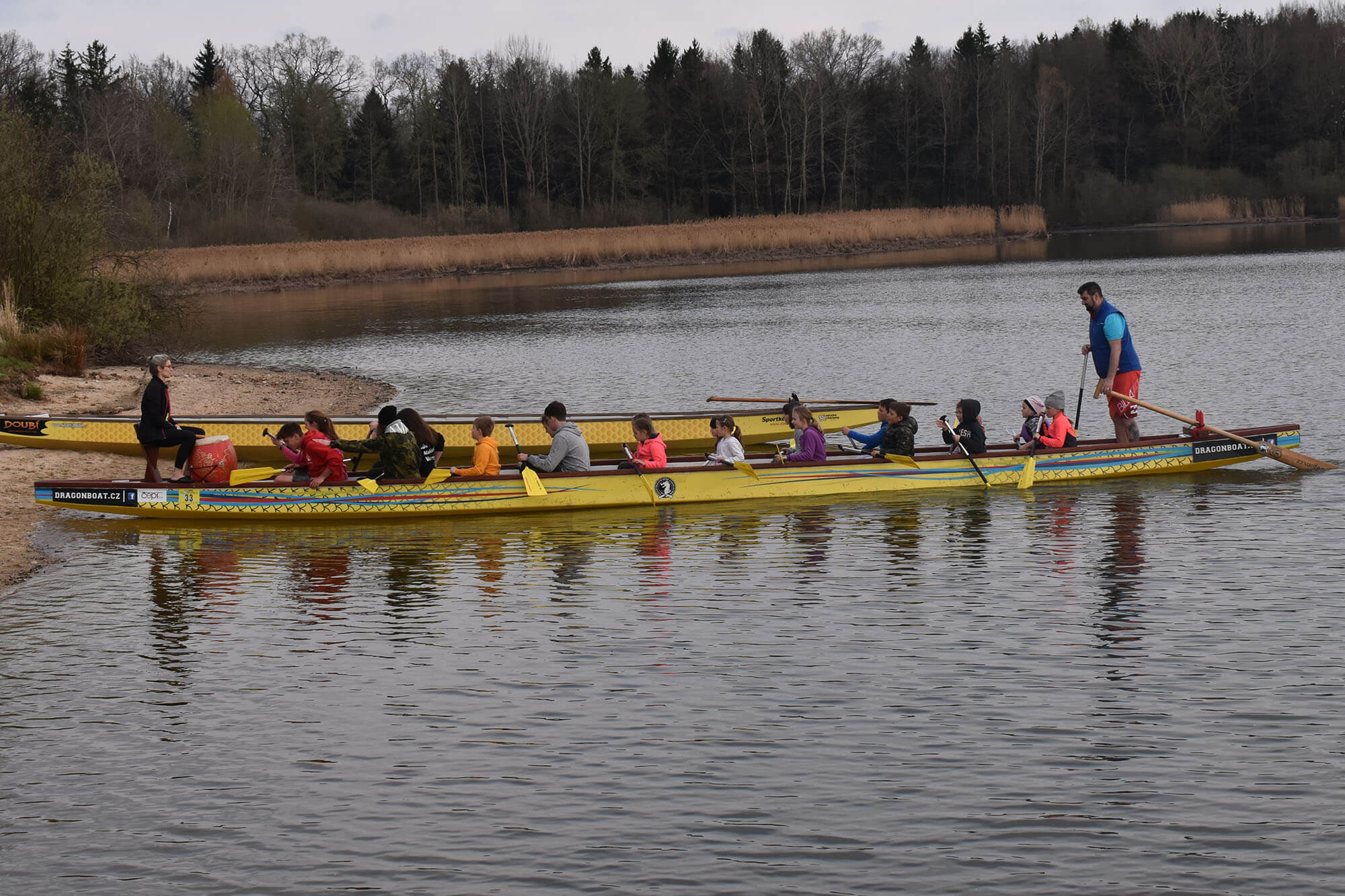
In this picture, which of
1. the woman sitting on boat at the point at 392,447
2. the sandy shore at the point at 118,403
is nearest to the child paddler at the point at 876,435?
the woman sitting on boat at the point at 392,447

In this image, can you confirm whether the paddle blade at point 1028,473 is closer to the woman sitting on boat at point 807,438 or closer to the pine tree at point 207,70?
the woman sitting on boat at point 807,438

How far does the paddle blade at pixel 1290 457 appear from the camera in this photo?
55.2 feet

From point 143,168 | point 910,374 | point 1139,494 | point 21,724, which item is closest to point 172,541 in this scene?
point 21,724

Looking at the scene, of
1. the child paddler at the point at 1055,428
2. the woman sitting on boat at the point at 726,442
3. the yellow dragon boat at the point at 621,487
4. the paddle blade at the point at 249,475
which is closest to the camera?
the yellow dragon boat at the point at 621,487

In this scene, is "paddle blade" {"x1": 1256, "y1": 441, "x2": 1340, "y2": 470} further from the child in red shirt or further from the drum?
the drum

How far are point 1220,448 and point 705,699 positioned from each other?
9.70 metres

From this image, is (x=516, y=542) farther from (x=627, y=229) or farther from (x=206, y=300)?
(x=627, y=229)

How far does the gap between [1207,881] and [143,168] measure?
81002 mm

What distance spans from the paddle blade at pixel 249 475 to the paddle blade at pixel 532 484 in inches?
122

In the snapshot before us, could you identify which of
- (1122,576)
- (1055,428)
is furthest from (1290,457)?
(1122,576)

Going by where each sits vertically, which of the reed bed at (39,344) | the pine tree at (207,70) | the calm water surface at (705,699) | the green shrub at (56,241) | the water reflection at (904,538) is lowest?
the calm water surface at (705,699)

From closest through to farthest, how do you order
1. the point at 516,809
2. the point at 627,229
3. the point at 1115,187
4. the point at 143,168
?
the point at 516,809 → the point at 627,229 → the point at 143,168 → the point at 1115,187

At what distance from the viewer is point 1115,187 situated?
3398 inches

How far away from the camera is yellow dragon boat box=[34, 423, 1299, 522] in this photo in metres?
15.8
